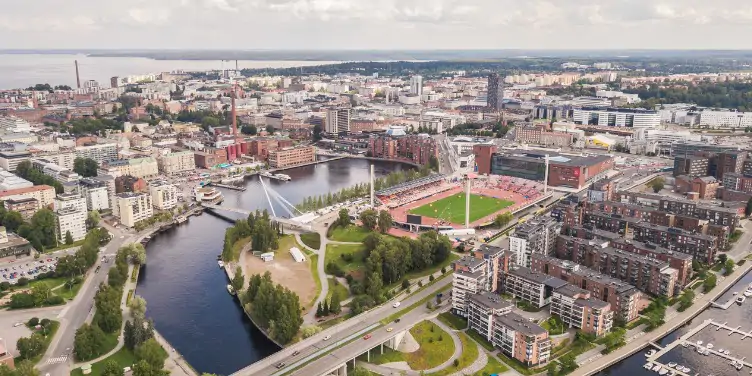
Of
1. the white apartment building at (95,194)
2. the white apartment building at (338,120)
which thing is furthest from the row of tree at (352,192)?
the white apartment building at (338,120)

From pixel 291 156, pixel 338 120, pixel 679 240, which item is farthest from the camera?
pixel 338 120

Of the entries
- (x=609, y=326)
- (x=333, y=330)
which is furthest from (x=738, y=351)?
(x=333, y=330)

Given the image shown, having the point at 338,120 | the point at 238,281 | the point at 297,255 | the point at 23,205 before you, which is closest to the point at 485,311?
the point at 238,281

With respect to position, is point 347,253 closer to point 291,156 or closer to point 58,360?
point 58,360

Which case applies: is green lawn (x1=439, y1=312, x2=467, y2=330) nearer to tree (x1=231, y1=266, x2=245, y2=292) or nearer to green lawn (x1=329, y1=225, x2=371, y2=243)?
tree (x1=231, y1=266, x2=245, y2=292)

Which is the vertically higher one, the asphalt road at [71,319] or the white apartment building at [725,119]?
the white apartment building at [725,119]

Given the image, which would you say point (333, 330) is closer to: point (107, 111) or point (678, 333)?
point (678, 333)

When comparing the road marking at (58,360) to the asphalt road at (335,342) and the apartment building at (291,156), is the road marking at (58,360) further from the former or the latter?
the apartment building at (291,156)
